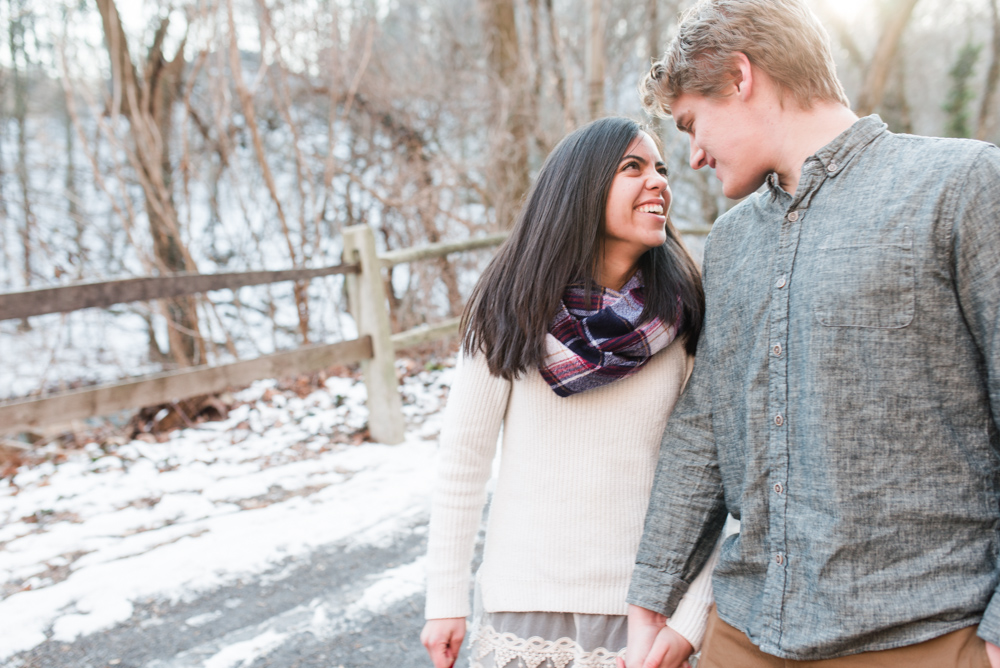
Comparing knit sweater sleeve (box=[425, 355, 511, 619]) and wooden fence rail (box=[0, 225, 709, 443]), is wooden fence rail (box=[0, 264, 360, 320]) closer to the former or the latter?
wooden fence rail (box=[0, 225, 709, 443])

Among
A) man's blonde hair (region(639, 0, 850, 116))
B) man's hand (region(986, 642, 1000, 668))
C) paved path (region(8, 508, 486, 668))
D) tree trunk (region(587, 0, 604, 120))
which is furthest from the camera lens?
tree trunk (region(587, 0, 604, 120))

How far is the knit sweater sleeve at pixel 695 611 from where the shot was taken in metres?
1.41

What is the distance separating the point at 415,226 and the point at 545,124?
84.6 inches

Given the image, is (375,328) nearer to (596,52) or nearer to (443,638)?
(443,638)

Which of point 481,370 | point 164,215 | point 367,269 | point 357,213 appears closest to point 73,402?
point 367,269

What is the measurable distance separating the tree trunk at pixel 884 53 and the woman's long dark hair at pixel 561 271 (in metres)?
8.69

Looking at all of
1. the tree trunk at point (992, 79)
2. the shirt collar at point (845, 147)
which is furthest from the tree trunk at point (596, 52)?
the tree trunk at point (992, 79)

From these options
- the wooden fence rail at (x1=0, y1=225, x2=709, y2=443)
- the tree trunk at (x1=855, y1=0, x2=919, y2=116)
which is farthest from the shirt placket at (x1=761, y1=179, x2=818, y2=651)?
the tree trunk at (x1=855, y1=0, x2=919, y2=116)

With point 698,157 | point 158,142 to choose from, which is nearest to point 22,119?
point 158,142

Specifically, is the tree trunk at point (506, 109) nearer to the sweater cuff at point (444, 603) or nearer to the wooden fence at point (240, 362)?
the wooden fence at point (240, 362)

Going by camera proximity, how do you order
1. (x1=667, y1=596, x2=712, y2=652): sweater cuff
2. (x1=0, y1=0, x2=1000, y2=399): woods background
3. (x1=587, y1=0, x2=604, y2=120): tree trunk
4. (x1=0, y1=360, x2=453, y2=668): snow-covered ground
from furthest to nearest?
(x1=587, y1=0, x2=604, y2=120): tree trunk, (x1=0, y1=0, x2=1000, y2=399): woods background, (x1=0, y1=360, x2=453, y2=668): snow-covered ground, (x1=667, y1=596, x2=712, y2=652): sweater cuff

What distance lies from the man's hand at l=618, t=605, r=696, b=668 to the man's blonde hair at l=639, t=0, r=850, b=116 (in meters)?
1.00

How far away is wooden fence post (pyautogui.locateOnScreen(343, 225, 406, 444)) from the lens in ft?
15.2

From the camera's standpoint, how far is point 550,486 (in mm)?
1590
